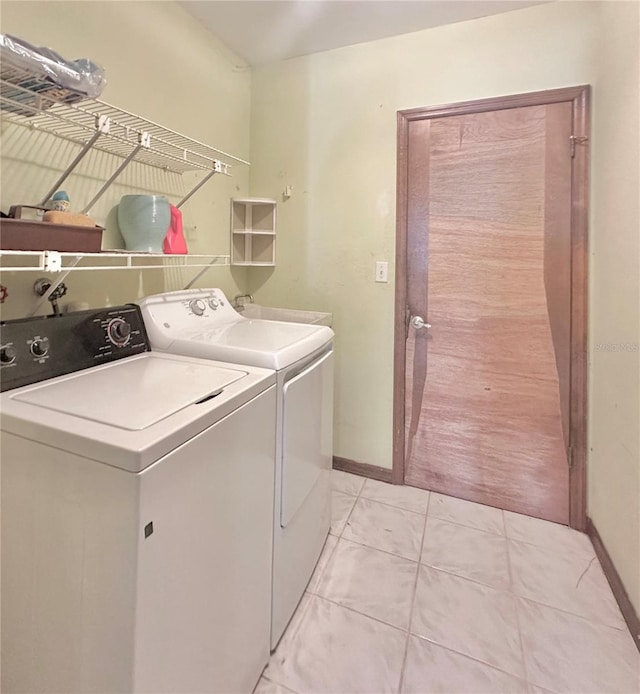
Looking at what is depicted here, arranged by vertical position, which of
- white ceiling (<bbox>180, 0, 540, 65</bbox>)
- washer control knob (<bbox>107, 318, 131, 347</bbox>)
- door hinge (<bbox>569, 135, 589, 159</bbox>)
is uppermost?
white ceiling (<bbox>180, 0, 540, 65</bbox>)

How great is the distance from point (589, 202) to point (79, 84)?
199 centimetres

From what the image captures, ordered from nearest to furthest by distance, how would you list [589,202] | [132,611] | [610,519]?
[132,611] < [610,519] < [589,202]

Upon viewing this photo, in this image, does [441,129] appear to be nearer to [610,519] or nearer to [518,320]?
[518,320]

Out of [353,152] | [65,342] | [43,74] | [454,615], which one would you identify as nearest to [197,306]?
[65,342]

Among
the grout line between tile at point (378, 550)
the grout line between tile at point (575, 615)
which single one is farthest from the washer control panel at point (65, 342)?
the grout line between tile at point (575, 615)

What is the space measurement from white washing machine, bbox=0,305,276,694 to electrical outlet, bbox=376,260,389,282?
49.5 inches

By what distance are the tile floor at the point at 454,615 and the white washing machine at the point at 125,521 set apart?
14.6 inches

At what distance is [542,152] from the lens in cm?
181

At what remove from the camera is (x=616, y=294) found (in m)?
1.51

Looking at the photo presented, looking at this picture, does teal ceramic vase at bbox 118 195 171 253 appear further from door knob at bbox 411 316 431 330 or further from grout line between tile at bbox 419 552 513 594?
grout line between tile at bbox 419 552 513 594

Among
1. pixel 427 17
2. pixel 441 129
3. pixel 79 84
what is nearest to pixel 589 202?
pixel 441 129

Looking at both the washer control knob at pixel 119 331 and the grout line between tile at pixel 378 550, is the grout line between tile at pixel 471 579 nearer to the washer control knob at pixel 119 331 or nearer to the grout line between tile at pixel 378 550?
the grout line between tile at pixel 378 550

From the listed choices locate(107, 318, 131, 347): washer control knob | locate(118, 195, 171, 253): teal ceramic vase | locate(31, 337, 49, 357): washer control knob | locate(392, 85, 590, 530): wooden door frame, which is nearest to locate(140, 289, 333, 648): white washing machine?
locate(107, 318, 131, 347): washer control knob

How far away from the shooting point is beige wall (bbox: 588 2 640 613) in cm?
135
